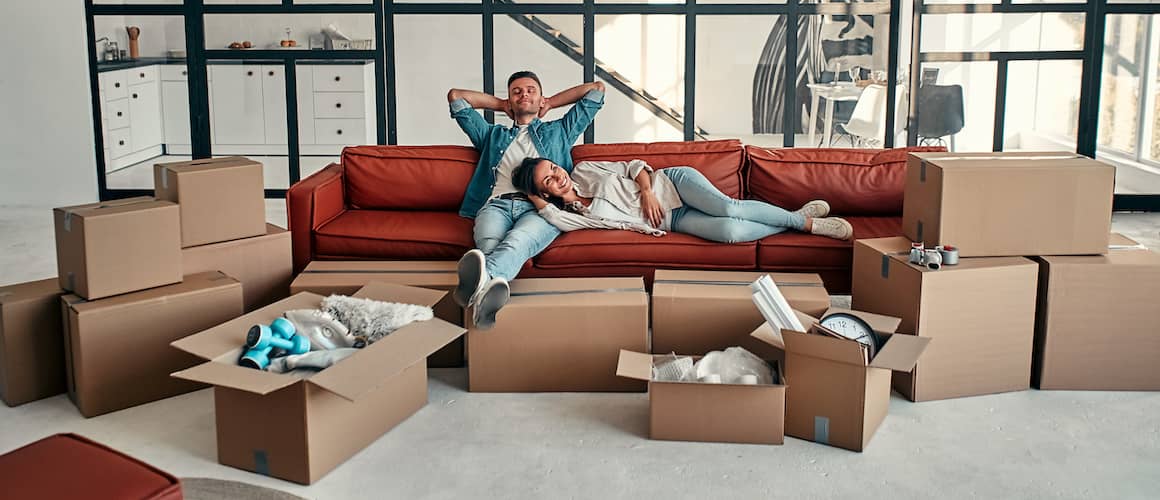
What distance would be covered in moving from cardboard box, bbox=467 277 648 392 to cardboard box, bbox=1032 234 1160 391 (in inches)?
48.2

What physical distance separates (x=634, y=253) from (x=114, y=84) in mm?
3865

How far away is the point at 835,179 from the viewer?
435 cm

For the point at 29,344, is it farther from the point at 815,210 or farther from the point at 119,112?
the point at 119,112

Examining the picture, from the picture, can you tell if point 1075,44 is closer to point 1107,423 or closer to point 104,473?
point 1107,423

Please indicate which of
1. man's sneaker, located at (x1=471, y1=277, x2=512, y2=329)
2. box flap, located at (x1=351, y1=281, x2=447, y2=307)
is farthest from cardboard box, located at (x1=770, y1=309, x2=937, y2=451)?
box flap, located at (x1=351, y1=281, x2=447, y2=307)

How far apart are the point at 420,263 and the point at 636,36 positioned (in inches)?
108

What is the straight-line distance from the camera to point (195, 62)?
6.31 meters

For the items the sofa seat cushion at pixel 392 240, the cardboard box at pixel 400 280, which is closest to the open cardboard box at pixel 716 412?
the cardboard box at pixel 400 280

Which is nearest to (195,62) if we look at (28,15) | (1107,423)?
(28,15)

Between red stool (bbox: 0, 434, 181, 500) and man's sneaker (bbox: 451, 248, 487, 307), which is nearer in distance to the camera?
red stool (bbox: 0, 434, 181, 500)

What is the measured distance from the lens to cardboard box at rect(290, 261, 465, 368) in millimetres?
3613

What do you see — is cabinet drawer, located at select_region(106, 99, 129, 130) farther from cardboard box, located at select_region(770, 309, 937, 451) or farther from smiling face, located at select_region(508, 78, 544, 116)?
cardboard box, located at select_region(770, 309, 937, 451)

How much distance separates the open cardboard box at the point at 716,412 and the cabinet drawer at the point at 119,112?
176 inches

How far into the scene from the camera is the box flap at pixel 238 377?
269 cm
